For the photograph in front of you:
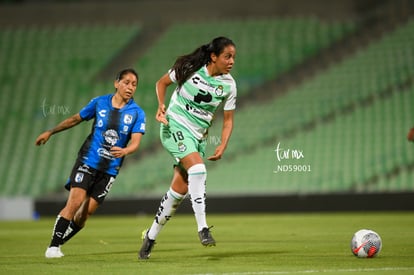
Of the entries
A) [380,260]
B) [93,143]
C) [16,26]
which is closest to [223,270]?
[380,260]

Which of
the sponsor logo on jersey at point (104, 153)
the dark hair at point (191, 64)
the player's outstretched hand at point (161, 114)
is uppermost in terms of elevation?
the dark hair at point (191, 64)

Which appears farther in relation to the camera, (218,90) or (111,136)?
(111,136)

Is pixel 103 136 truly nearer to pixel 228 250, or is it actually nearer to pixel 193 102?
pixel 193 102

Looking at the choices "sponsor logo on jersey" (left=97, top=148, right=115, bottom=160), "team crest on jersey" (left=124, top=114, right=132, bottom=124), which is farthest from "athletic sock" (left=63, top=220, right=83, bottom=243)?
"team crest on jersey" (left=124, top=114, right=132, bottom=124)

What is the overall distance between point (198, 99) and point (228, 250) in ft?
7.22

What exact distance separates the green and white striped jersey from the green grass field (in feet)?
4.73

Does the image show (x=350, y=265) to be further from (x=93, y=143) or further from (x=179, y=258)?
(x=93, y=143)

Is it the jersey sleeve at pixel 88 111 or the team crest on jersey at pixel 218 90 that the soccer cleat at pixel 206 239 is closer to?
the team crest on jersey at pixel 218 90

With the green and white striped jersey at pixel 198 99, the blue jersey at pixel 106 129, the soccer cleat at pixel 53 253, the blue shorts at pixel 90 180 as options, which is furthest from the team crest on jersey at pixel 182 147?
the soccer cleat at pixel 53 253

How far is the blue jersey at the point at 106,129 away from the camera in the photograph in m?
9.50

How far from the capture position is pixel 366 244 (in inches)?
329

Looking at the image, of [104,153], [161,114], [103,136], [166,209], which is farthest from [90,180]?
[161,114]

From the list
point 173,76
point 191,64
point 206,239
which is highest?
point 191,64

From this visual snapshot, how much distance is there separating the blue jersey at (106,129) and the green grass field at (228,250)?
112cm
